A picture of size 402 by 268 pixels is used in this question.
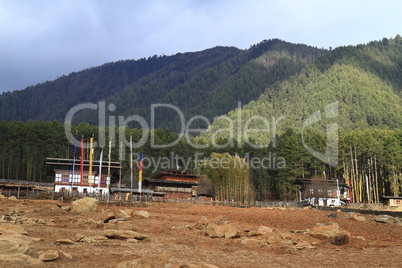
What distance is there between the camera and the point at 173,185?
290ft

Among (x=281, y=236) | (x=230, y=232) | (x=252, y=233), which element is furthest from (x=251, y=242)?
(x=252, y=233)

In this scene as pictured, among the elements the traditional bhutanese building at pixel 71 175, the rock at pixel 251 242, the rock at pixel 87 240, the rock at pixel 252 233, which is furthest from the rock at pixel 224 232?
the traditional bhutanese building at pixel 71 175

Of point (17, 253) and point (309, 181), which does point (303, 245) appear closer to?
point (17, 253)

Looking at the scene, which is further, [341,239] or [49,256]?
[341,239]

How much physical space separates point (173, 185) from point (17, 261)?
248 feet

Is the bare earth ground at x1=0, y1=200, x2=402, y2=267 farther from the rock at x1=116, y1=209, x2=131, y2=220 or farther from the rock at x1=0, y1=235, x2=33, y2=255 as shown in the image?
the rock at x1=116, y1=209, x2=131, y2=220

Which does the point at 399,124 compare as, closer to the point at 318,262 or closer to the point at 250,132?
the point at 250,132

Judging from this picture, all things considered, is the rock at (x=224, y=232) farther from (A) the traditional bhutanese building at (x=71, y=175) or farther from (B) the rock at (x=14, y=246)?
(A) the traditional bhutanese building at (x=71, y=175)

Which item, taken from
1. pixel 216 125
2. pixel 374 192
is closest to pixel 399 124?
pixel 216 125

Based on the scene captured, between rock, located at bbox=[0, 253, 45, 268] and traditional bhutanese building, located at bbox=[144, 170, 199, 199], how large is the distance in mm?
72650

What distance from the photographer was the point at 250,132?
167 meters

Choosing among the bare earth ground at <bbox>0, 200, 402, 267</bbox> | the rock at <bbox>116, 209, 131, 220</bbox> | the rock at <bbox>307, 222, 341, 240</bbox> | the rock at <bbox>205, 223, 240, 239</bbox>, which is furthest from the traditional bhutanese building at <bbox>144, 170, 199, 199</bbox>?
the rock at <bbox>307, 222, 341, 240</bbox>

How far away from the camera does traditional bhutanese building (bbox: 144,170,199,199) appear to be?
87.3 meters

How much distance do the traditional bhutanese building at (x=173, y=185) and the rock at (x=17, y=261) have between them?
72650mm
